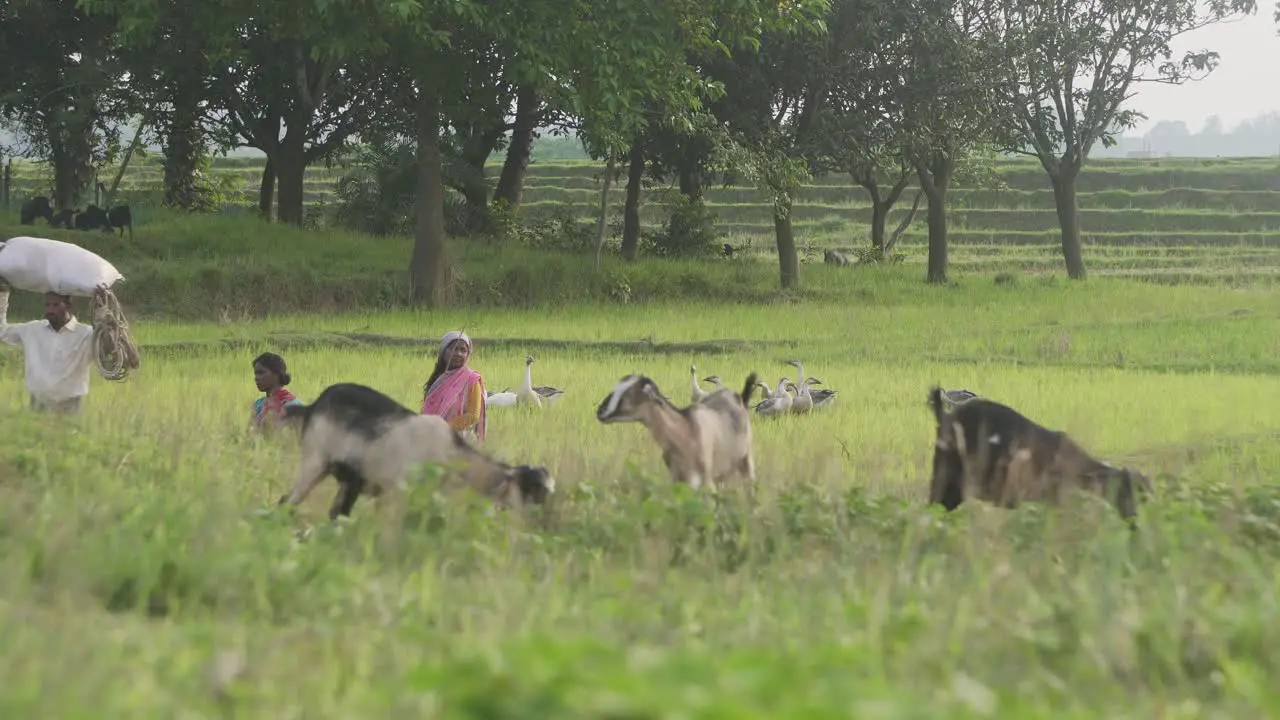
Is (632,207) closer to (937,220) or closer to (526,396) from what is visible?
(937,220)

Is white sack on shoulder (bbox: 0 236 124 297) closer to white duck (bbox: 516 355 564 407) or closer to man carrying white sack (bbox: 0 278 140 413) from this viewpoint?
man carrying white sack (bbox: 0 278 140 413)

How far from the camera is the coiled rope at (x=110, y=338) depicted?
411 inches

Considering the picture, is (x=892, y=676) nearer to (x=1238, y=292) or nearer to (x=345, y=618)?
(x=345, y=618)

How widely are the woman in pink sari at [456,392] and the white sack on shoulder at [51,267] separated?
2.26m

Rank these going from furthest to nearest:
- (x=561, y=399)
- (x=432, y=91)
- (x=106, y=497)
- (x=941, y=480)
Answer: (x=432, y=91), (x=561, y=399), (x=941, y=480), (x=106, y=497)

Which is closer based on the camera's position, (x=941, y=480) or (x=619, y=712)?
(x=619, y=712)

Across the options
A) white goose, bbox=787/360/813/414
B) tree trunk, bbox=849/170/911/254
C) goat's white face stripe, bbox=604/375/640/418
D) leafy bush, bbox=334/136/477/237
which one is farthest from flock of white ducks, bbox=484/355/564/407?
tree trunk, bbox=849/170/911/254

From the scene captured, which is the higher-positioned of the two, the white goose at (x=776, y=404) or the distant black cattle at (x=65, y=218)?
the distant black cattle at (x=65, y=218)

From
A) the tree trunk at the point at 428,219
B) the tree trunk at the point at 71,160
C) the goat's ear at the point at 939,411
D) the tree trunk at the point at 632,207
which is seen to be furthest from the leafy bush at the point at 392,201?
the goat's ear at the point at 939,411

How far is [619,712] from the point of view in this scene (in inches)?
123

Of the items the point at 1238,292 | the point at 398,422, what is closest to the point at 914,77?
the point at 1238,292

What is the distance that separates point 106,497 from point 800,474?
4.19 meters

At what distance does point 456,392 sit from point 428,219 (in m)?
15.3

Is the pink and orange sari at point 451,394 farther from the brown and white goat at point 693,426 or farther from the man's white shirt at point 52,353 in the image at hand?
the man's white shirt at point 52,353
